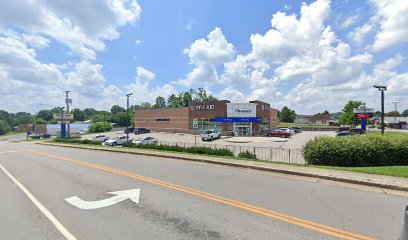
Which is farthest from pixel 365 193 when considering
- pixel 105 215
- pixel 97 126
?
pixel 97 126

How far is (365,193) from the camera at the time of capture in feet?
22.0

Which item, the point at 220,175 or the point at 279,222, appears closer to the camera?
the point at 279,222

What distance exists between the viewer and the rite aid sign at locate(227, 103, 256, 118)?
45.2 metres

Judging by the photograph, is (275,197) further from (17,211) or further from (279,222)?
(17,211)

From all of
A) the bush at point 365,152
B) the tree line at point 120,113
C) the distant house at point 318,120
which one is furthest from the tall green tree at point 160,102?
the bush at point 365,152

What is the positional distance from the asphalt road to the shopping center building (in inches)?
1323

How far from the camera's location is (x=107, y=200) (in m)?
6.58

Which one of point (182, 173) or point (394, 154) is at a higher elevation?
point (394, 154)

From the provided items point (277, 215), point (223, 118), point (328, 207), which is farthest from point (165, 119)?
point (277, 215)

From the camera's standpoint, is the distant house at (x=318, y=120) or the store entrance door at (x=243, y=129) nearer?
the store entrance door at (x=243, y=129)

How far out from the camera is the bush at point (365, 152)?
11.1 meters

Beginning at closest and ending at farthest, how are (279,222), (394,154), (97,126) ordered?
(279,222), (394,154), (97,126)

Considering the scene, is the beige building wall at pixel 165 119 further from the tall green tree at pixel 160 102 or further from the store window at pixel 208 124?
the tall green tree at pixel 160 102

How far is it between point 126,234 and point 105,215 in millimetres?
1302
